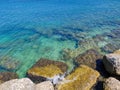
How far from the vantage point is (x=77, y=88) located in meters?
10.9

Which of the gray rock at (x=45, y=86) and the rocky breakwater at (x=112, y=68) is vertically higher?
the rocky breakwater at (x=112, y=68)

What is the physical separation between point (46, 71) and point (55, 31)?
9135 mm

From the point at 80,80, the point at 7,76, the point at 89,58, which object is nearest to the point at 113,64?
the point at 80,80

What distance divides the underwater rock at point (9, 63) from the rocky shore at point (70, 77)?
3.88 ft

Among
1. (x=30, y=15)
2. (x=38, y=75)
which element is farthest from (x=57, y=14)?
(x=38, y=75)

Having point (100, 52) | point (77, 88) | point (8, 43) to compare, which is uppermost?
point (77, 88)

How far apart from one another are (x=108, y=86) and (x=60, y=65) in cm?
444

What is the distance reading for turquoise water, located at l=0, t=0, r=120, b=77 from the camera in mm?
16141

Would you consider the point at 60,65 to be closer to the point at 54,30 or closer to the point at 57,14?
the point at 54,30

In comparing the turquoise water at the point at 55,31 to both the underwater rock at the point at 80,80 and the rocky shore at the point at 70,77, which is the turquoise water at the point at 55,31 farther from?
the underwater rock at the point at 80,80

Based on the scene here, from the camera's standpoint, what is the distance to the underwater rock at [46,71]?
11953 mm

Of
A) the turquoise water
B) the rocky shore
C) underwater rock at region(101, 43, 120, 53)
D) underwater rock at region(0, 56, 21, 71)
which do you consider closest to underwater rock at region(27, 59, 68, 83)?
the rocky shore

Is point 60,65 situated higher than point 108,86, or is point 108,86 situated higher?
point 108,86

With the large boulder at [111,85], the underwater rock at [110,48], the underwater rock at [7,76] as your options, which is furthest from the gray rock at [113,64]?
the underwater rock at [7,76]
